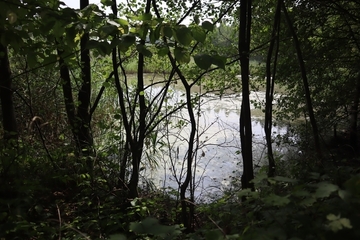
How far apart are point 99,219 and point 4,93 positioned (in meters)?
1.63

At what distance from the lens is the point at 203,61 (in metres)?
1.06

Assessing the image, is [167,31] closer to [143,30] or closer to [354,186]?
[143,30]

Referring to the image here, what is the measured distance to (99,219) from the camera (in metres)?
2.09

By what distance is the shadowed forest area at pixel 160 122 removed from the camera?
1098 millimetres

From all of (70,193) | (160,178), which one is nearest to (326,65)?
(160,178)

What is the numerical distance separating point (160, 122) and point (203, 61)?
2840 millimetres

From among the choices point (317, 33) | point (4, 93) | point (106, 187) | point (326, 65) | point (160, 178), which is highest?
point (317, 33)

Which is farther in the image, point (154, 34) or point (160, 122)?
point (160, 122)

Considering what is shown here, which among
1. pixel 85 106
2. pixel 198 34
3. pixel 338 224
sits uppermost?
pixel 198 34

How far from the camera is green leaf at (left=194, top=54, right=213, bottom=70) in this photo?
1.05 metres

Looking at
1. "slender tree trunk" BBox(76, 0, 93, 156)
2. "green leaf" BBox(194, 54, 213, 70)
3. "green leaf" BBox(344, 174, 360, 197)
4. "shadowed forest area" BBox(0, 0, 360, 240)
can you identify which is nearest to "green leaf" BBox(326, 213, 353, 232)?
"shadowed forest area" BBox(0, 0, 360, 240)

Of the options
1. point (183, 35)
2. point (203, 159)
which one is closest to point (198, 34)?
point (183, 35)

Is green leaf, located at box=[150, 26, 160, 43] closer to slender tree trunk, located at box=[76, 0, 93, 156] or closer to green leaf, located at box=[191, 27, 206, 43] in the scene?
green leaf, located at box=[191, 27, 206, 43]

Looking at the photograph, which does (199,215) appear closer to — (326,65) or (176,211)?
(176,211)
